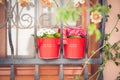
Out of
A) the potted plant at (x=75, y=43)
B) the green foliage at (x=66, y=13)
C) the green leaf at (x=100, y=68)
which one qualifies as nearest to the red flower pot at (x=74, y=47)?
the potted plant at (x=75, y=43)

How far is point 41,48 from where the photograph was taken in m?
2.24

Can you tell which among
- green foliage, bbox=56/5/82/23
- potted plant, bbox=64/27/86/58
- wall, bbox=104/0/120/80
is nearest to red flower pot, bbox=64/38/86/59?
potted plant, bbox=64/27/86/58

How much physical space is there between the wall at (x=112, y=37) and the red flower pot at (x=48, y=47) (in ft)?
1.50

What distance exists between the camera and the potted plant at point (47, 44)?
2221 millimetres

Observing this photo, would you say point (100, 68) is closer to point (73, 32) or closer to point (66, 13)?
point (73, 32)

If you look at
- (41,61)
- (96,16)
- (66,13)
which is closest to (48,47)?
(41,61)

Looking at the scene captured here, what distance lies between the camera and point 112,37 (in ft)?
8.05

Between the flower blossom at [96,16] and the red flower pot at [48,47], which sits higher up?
the flower blossom at [96,16]

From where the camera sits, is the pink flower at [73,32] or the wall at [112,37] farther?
the wall at [112,37]

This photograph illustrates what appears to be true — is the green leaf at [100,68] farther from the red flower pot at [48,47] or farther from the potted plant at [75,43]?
the red flower pot at [48,47]

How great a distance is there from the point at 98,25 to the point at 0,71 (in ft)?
2.72

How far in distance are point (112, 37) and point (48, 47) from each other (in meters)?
0.54

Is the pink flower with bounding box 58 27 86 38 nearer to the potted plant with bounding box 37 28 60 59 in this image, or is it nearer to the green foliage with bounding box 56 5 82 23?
the potted plant with bounding box 37 28 60 59

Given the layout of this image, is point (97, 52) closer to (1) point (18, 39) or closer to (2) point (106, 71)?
(2) point (106, 71)
